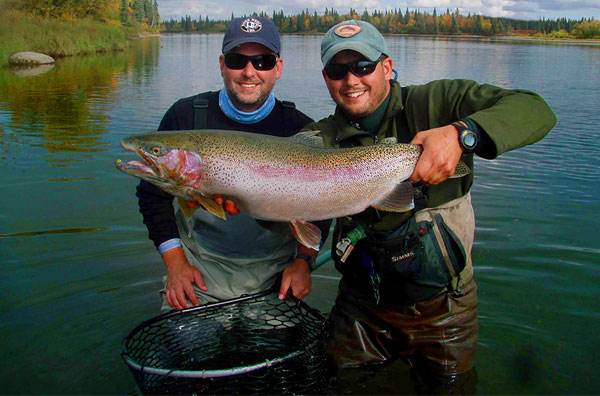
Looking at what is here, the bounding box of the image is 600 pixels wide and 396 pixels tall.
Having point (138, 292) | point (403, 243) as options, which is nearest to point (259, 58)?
point (403, 243)

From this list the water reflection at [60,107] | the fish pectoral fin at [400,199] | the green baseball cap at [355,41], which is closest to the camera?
the fish pectoral fin at [400,199]

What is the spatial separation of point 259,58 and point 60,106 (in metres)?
14.2

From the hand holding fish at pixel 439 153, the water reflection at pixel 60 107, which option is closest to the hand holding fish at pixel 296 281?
the hand holding fish at pixel 439 153

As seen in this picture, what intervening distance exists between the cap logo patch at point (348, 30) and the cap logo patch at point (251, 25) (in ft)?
2.52

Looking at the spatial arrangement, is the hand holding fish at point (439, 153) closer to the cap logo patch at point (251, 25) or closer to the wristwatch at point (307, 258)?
the wristwatch at point (307, 258)

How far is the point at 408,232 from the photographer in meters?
2.95

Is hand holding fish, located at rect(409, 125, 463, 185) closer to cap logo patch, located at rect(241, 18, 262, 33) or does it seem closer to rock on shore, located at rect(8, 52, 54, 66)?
cap logo patch, located at rect(241, 18, 262, 33)

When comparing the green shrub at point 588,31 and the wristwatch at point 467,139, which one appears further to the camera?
the green shrub at point 588,31

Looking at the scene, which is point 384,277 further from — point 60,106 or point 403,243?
point 60,106

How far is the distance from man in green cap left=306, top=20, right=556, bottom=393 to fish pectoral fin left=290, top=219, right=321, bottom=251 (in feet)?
0.61

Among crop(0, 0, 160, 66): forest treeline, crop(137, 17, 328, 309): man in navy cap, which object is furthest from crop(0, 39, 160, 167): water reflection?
crop(137, 17, 328, 309): man in navy cap

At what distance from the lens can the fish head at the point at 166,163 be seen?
291cm

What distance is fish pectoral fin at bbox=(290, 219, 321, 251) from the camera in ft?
10.0

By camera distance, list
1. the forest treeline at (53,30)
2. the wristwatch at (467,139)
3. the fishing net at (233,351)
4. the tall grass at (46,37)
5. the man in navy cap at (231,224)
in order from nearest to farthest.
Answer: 1. the wristwatch at (467,139)
2. the fishing net at (233,351)
3. the man in navy cap at (231,224)
4. the tall grass at (46,37)
5. the forest treeline at (53,30)
